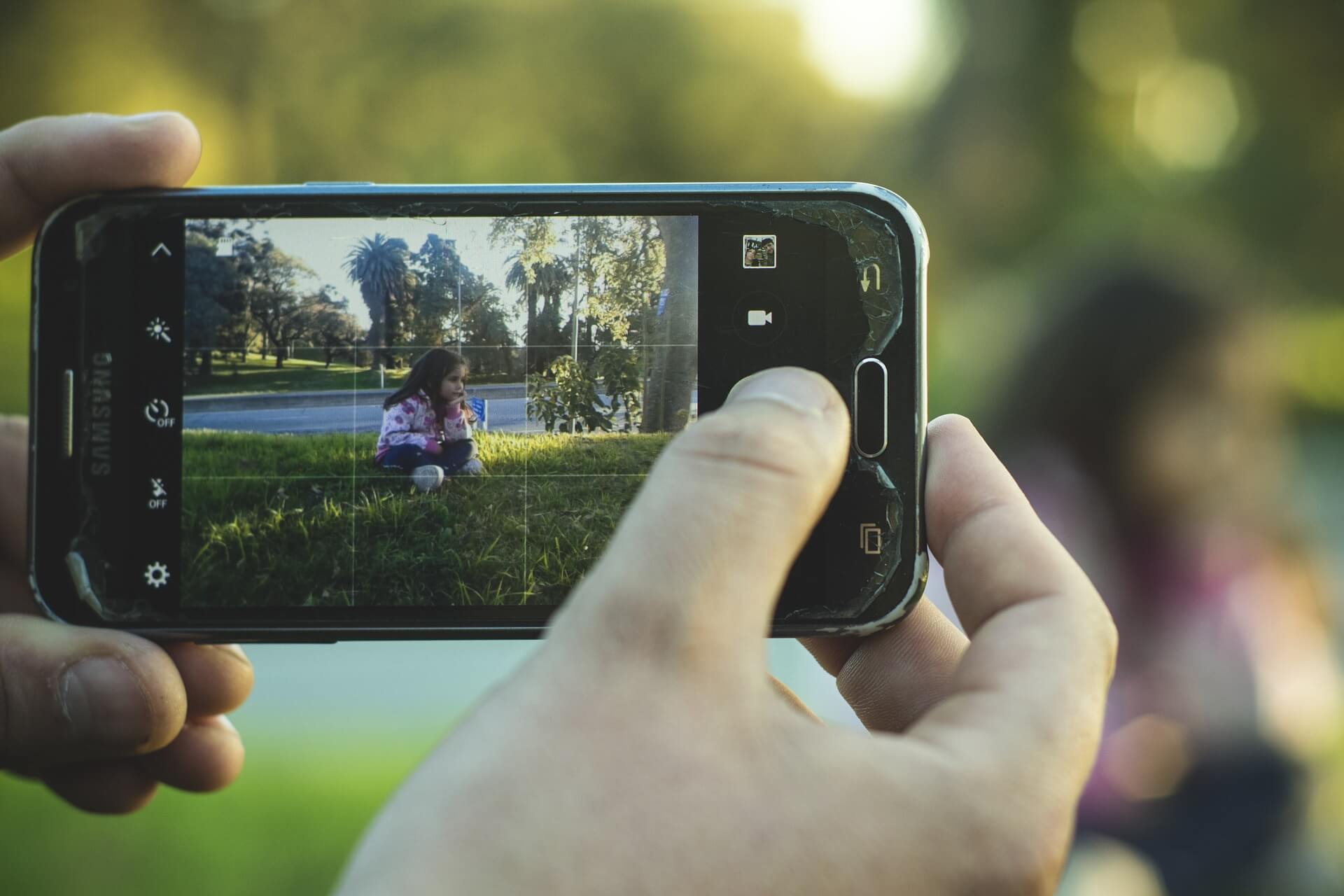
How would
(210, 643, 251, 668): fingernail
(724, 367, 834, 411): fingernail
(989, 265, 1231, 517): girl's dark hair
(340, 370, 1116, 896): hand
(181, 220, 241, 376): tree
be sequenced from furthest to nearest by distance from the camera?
(989, 265, 1231, 517): girl's dark hair, (210, 643, 251, 668): fingernail, (181, 220, 241, 376): tree, (724, 367, 834, 411): fingernail, (340, 370, 1116, 896): hand

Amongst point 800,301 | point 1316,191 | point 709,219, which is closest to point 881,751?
point 800,301

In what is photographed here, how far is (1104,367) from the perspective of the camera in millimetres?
2869

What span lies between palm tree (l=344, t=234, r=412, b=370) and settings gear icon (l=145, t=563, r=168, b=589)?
0.54m

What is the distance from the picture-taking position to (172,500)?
174cm

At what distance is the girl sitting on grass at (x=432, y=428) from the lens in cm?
173

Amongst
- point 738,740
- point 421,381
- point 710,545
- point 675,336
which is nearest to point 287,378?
point 421,381

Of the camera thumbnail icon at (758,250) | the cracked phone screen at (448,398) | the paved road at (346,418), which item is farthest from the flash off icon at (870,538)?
the paved road at (346,418)

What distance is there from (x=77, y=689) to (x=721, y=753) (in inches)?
51.6

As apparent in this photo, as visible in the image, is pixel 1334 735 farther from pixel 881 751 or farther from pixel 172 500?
pixel 172 500

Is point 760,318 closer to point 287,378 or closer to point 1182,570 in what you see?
point 287,378

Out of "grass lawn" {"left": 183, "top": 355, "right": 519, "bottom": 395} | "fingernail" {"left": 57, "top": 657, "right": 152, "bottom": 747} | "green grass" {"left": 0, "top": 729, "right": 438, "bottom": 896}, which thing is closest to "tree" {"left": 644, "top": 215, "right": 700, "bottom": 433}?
"grass lawn" {"left": 183, "top": 355, "right": 519, "bottom": 395}

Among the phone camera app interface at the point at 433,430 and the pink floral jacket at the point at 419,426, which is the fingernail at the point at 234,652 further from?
the pink floral jacket at the point at 419,426

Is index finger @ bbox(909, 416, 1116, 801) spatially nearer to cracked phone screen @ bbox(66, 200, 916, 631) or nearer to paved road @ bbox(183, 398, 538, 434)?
cracked phone screen @ bbox(66, 200, 916, 631)

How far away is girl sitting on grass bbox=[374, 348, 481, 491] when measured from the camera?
1.73 m
